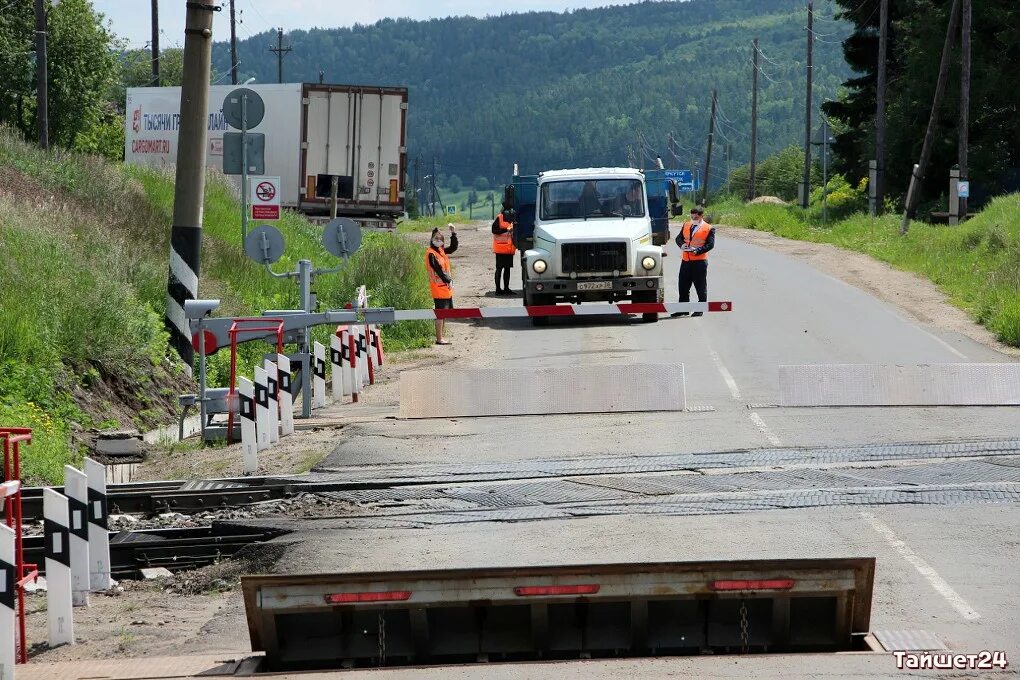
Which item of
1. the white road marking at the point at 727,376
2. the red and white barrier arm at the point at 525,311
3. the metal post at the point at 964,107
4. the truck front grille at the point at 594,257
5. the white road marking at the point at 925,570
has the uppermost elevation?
the metal post at the point at 964,107

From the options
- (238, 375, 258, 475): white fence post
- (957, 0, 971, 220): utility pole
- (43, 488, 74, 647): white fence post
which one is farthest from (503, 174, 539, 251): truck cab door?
(957, 0, 971, 220): utility pole

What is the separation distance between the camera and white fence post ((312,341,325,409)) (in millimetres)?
17469

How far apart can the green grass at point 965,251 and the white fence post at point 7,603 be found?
1923 centimetres

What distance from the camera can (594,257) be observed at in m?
24.5

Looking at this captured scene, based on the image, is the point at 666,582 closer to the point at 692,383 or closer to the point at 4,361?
the point at 4,361

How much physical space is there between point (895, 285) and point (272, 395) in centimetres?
2130

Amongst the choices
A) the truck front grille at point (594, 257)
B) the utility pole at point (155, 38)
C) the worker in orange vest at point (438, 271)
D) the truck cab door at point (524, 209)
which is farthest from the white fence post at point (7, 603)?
the utility pole at point (155, 38)

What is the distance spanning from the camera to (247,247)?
54.6ft

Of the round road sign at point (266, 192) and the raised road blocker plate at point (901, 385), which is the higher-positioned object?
the round road sign at point (266, 192)

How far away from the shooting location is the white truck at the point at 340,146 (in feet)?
136

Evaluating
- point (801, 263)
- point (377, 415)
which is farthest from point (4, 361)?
point (801, 263)

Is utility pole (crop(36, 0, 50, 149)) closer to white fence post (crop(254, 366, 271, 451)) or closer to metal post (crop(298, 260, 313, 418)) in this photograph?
metal post (crop(298, 260, 313, 418))

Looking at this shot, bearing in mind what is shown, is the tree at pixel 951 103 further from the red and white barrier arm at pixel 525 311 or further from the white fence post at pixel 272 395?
the white fence post at pixel 272 395

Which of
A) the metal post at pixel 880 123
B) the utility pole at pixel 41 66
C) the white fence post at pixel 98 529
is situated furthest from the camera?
the metal post at pixel 880 123
